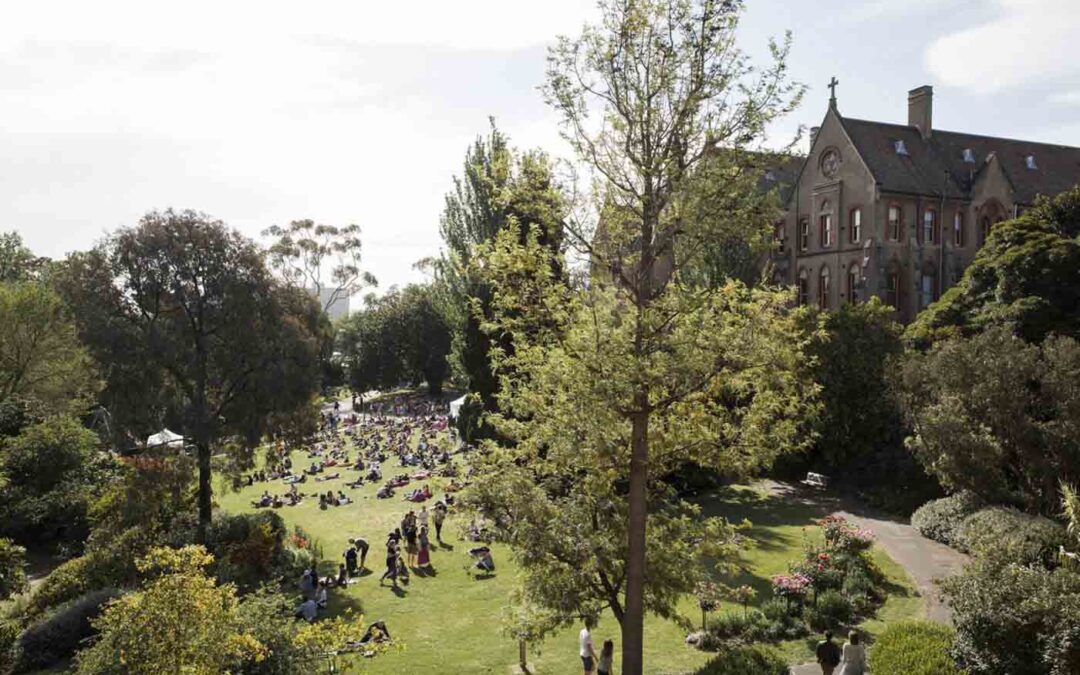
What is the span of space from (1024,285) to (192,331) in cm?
3166

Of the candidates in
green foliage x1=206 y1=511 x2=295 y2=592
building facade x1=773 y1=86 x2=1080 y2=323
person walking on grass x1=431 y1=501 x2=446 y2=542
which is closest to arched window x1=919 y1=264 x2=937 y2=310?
building facade x1=773 y1=86 x2=1080 y2=323

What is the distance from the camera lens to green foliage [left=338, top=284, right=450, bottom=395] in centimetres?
7212

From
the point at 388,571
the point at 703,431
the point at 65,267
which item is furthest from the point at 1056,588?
the point at 65,267

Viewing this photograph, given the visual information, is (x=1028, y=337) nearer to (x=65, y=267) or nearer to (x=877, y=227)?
(x=877, y=227)

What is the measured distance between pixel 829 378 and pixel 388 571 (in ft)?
63.1

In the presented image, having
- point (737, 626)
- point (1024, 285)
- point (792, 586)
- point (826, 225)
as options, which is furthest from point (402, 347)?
point (737, 626)

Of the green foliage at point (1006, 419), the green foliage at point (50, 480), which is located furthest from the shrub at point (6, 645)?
the green foliage at point (1006, 419)

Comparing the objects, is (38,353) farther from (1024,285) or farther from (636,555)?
(1024,285)

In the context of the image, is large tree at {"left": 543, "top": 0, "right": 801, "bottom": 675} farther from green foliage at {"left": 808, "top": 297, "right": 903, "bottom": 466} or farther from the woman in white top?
green foliage at {"left": 808, "top": 297, "right": 903, "bottom": 466}

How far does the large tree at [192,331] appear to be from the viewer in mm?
22859

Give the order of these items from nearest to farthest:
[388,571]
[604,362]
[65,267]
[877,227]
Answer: [604,362], [388,571], [65,267], [877,227]

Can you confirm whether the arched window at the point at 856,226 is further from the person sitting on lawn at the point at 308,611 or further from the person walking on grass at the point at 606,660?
the person sitting on lawn at the point at 308,611

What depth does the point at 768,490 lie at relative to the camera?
104 ft

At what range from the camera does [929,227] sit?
41812 millimetres
